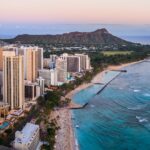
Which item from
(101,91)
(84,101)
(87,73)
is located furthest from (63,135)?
(87,73)

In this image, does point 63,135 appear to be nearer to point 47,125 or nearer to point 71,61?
point 47,125

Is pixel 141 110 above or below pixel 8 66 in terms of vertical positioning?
below

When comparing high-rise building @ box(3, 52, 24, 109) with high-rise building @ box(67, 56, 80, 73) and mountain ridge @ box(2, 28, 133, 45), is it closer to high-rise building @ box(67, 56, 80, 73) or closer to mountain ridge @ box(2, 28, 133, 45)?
high-rise building @ box(67, 56, 80, 73)

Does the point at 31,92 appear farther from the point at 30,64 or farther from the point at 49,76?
the point at 30,64

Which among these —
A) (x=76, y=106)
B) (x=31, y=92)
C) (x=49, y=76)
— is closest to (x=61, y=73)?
(x=49, y=76)

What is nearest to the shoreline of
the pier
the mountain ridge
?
the pier
